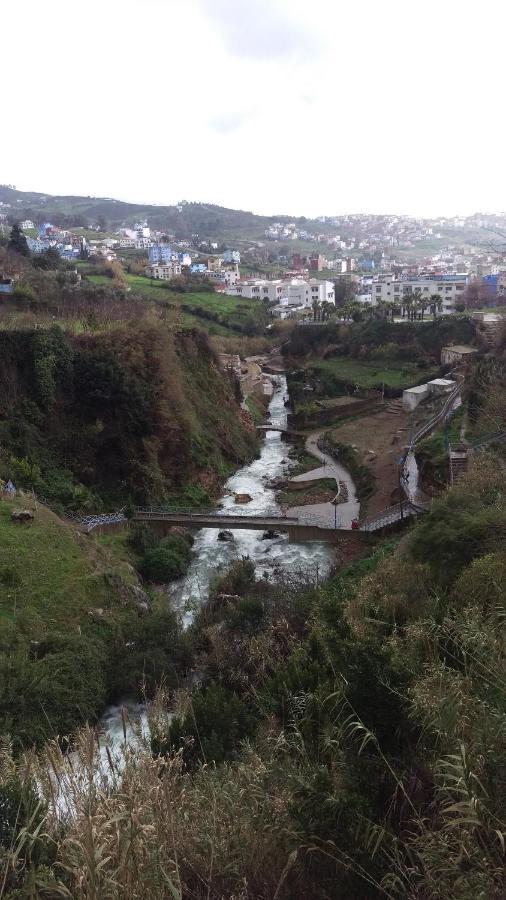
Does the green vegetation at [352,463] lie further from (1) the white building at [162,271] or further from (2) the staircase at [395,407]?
(1) the white building at [162,271]

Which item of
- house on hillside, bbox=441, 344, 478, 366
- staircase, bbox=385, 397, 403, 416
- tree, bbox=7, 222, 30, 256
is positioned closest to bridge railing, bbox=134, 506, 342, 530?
staircase, bbox=385, 397, 403, 416

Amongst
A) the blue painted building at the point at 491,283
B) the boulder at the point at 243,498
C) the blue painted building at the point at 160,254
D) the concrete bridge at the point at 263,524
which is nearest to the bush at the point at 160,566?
the concrete bridge at the point at 263,524

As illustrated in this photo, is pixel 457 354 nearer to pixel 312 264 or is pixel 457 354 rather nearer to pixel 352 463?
pixel 352 463

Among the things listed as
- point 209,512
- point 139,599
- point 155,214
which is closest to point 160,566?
point 139,599

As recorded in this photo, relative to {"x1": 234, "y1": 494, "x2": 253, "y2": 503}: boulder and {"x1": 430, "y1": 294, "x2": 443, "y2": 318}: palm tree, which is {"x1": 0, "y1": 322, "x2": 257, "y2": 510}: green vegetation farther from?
{"x1": 430, "y1": 294, "x2": 443, "y2": 318}: palm tree

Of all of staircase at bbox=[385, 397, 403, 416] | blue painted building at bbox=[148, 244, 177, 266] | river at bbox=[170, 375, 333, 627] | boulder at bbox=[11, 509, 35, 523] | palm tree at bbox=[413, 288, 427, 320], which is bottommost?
river at bbox=[170, 375, 333, 627]

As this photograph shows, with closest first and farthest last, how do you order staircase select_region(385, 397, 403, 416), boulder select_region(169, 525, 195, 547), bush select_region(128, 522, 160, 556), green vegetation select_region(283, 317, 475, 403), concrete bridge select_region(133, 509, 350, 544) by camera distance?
bush select_region(128, 522, 160, 556) < concrete bridge select_region(133, 509, 350, 544) < boulder select_region(169, 525, 195, 547) < staircase select_region(385, 397, 403, 416) < green vegetation select_region(283, 317, 475, 403)
